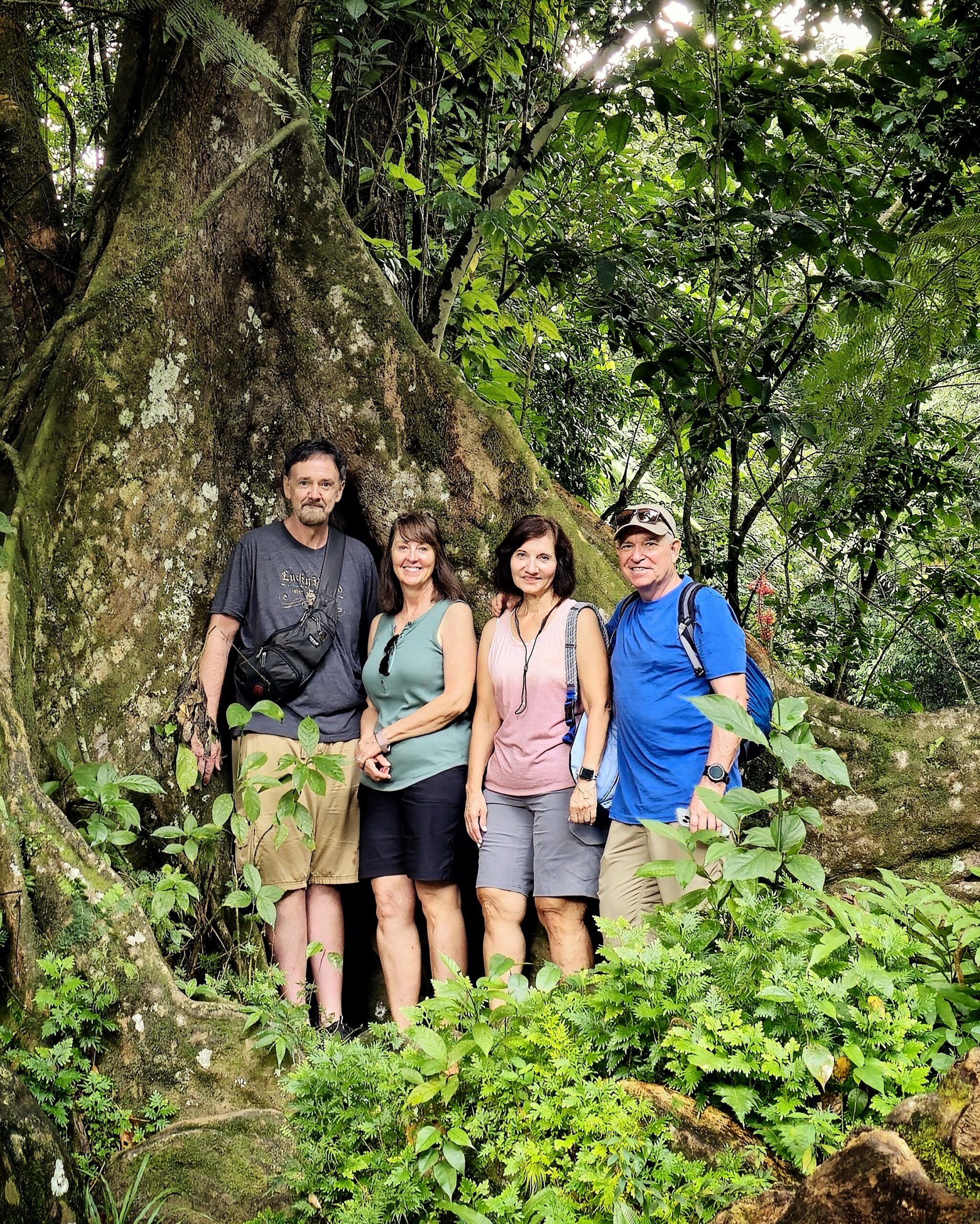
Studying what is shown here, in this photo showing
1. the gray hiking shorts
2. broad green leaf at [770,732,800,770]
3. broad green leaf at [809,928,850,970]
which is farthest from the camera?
the gray hiking shorts

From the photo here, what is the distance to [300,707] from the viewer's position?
15.4 feet

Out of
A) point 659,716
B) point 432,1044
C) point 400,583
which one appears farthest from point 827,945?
point 400,583

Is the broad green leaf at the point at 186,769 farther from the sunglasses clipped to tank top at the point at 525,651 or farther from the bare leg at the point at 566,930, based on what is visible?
the bare leg at the point at 566,930

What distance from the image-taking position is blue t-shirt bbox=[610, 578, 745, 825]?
4.08 metres

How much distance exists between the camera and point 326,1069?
2.79 metres

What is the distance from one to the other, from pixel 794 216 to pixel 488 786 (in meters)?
3.12

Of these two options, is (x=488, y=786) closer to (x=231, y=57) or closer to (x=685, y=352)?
(x=685, y=352)

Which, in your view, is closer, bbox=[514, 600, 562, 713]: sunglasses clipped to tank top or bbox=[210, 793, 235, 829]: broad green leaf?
bbox=[210, 793, 235, 829]: broad green leaf

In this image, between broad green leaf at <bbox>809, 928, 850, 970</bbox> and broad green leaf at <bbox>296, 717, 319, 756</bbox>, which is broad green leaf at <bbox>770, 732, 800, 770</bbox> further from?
broad green leaf at <bbox>296, 717, 319, 756</bbox>

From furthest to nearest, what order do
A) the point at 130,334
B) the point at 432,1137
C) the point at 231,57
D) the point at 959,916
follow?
the point at 130,334
the point at 231,57
the point at 959,916
the point at 432,1137

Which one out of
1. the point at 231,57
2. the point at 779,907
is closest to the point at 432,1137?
the point at 779,907

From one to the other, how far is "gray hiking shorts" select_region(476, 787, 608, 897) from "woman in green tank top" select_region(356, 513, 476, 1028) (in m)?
0.26

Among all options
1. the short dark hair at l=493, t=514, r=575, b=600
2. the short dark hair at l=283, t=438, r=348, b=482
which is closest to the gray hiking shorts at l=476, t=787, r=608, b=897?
the short dark hair at l=493, t=514, r=575, b=600

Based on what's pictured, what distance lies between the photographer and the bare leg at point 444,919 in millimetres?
4531
